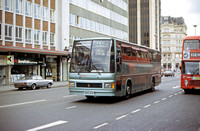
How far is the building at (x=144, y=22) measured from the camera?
116 meters

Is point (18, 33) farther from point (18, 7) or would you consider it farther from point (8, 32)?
point (18, 7)

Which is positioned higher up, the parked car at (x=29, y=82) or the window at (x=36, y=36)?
the window at (x=36, y=36)

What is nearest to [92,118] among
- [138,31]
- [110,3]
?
[110,3]

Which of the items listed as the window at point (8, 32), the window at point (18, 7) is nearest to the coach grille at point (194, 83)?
the window at point (8, 32)

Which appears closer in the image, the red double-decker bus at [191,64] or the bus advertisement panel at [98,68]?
the bus advertisement panel at [98,68]

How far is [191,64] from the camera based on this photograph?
18891 mm

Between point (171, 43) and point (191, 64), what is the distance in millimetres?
121786

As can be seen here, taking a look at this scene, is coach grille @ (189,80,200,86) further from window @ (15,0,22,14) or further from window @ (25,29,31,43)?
window @ (15,0,22,14)

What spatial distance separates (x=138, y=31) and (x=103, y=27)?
6894 cm

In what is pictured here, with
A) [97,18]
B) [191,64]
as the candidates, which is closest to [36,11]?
[97,18]

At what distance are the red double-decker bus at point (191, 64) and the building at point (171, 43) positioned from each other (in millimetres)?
117822

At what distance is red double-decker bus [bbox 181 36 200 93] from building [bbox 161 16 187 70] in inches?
4639

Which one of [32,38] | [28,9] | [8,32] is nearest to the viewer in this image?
[8,32]

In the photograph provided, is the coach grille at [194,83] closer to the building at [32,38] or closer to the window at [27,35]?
the building at [32,38]
